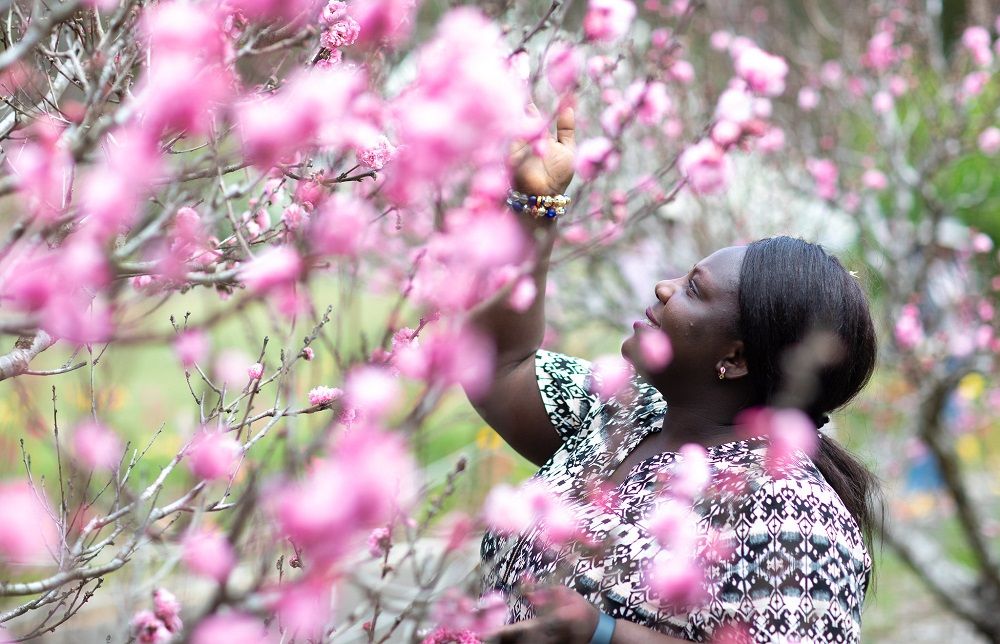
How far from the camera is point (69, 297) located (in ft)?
3.07

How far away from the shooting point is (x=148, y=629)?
132 centimetres

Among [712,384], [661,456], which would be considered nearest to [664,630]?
[661,456]

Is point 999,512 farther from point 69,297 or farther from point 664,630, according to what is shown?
point 69,297

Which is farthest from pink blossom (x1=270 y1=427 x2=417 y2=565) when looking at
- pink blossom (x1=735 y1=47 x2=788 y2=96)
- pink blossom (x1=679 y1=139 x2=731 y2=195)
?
pink blossom (x1=735 y1=47 x2=788 y2=96)

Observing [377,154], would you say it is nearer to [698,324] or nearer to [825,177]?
[698,324]

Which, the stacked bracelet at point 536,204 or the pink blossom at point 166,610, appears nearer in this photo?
the pink blossom at point 166,610

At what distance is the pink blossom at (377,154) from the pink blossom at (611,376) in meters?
0.82

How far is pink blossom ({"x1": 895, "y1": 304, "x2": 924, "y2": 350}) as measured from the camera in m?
4.46

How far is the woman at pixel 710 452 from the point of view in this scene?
1.62 meters

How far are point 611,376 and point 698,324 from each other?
0.33 metres

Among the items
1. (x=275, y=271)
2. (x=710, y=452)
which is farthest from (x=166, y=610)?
(x=710, y=452)

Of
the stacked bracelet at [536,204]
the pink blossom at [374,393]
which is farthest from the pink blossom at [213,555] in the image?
the stacked bracelet at [536,204]

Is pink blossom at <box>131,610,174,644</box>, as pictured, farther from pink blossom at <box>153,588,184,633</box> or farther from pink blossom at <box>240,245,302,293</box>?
pink blossom at <box>240,245,302,293</box>

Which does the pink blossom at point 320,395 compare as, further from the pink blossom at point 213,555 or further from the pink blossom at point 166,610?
the pink blossom at point 213,555
